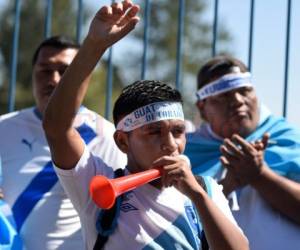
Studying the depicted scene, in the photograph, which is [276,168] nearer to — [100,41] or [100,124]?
[100,124]

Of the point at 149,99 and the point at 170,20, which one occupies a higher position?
the point at 149,99

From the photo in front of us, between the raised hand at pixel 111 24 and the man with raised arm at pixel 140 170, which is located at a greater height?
the raised hand at pixel 111 24

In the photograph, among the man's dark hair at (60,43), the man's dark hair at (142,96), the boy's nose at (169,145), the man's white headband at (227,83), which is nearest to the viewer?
the boy's nose at (169,145)

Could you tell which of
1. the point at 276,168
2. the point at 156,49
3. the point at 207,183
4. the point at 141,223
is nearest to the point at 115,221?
the point at 141,223

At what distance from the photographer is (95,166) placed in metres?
2.27

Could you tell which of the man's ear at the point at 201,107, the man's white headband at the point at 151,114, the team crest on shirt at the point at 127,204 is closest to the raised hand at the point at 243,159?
the man's ear at the point at 201,107

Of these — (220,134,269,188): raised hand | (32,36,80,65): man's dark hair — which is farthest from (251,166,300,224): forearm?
(32,36,80,65): man's dark hair

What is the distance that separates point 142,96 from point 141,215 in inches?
15.9

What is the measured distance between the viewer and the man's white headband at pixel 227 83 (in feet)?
11.1

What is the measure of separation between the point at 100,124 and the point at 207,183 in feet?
3.63

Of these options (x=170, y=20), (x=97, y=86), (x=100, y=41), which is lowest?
(x=97, y=86)

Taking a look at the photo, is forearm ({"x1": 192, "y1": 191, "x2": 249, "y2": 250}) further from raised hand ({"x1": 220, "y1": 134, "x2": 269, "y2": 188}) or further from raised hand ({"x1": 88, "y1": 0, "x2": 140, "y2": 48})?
raised hand ({"x1": 220, "y1": 134, "x2": 269, "y2": 188})

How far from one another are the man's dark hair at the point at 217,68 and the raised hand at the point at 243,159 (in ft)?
1.77

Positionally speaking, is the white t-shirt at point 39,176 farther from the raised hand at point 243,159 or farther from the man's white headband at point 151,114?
the man's white headband at point 151,114
